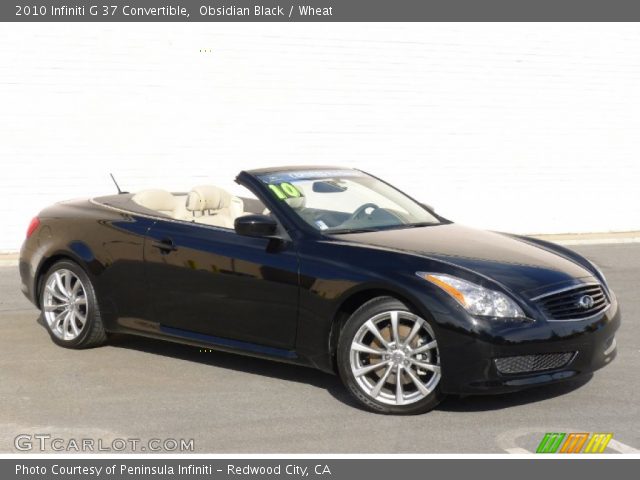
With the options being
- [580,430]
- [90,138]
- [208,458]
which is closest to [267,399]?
[208,458]

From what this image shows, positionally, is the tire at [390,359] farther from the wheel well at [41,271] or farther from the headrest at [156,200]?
the wheel well at [41,271]

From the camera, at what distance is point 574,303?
Result: 6.95 m

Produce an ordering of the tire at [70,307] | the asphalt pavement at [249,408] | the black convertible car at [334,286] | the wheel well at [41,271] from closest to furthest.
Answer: the asphalt pavement at [249,408], the black convertible car at [334,286], the tire at [70,307], the wheel well at [41,271]

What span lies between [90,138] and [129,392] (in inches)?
323

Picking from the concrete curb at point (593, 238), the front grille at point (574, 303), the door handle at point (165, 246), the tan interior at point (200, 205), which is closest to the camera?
the front grille at point (574, 303)

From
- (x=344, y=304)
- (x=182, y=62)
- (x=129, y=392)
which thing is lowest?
(x=129, y=392)

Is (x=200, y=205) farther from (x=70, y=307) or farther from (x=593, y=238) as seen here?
(x=593, y=238)

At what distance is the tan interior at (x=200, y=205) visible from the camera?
28.4 ft

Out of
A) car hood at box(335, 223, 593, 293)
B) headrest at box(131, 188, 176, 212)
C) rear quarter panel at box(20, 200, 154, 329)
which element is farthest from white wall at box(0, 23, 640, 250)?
car hood at box(335, 223, 593, 293)

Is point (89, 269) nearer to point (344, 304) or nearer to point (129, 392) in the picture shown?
point (129, 392)

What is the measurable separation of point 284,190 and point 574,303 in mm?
2159

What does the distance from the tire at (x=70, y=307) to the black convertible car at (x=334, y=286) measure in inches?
0.5

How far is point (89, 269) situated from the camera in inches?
335

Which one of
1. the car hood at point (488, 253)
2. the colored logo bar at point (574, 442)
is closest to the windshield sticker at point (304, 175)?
the car hood at point (488, 253)
